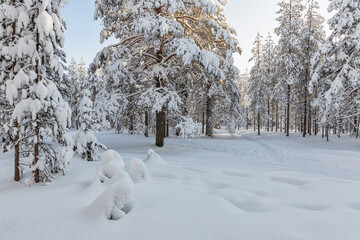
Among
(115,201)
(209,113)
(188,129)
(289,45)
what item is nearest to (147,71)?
(188,129)

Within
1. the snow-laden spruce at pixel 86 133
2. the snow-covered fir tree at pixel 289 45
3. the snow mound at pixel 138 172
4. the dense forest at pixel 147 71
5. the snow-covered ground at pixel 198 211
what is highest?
the snow-covered fir tree at pixel 289 45

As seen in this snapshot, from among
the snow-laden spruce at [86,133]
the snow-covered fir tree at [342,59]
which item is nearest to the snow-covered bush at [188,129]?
the snow-laden spruce at [86,133]

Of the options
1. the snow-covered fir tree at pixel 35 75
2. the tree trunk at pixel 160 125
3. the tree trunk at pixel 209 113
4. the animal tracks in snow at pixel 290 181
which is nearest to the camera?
the snow-covered fir tree at pixel 35 75

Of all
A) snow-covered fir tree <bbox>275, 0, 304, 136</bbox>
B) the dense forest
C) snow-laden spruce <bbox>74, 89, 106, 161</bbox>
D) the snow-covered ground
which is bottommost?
the snow-covered ground

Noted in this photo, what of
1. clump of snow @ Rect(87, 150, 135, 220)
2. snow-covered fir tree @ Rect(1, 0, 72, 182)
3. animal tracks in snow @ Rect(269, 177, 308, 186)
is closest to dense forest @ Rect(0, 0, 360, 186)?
snow-covered fir tree @ Rect(1, 0, 72, 182)

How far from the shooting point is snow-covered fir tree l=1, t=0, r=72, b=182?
4.93 metres

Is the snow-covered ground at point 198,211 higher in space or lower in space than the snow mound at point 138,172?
lower

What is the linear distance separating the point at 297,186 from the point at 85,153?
24.6 ft

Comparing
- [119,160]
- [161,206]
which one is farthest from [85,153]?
[161,206]

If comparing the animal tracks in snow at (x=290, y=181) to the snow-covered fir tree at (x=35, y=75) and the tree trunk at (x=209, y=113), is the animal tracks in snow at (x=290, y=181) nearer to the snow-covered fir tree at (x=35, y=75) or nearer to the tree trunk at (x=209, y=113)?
the snow-covered fir tree at (x=35, y=75)

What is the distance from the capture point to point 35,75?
5152 millimetres

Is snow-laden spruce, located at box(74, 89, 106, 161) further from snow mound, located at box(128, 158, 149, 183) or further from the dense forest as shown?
snow mound, located at box(128, 158, 149, 183)

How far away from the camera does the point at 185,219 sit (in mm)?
3387

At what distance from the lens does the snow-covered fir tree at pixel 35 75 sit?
4.93 m
